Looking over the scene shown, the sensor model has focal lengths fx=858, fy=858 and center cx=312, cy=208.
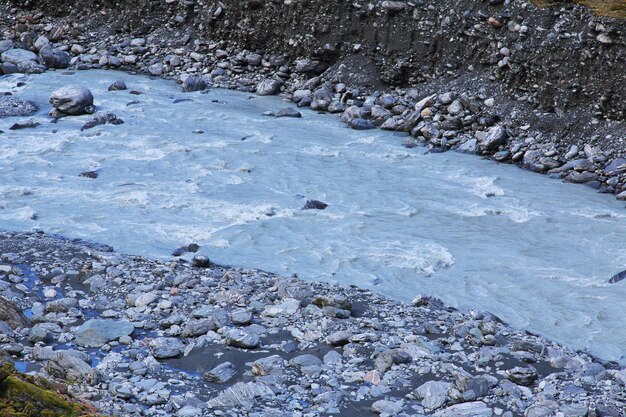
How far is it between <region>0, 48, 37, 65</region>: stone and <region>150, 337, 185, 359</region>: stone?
12.7 m

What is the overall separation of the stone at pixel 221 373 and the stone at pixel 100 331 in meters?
0.97

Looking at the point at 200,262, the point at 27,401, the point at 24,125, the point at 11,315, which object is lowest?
the point at 24,125

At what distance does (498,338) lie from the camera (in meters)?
7.53

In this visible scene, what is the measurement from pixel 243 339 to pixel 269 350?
0.23 m

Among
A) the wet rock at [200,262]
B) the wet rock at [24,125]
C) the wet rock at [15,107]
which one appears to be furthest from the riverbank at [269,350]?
the wet rock at [15,107]

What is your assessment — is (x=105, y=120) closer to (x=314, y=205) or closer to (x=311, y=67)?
(x=311, y=67)

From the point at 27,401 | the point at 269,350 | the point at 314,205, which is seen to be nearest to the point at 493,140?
the point at 314,205

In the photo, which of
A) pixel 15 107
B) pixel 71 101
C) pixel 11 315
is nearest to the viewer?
pixel 11 315

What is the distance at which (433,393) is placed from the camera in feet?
20.7

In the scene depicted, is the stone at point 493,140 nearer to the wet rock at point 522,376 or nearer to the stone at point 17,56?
the wet rock at point 522,376

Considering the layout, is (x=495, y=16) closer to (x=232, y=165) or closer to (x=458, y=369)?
(x=232, y=165)

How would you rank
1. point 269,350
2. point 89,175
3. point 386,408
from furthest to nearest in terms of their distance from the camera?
1. point 89,175
2. point 269,350
3. point 386,408

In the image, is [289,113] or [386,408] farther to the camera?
[289,113]

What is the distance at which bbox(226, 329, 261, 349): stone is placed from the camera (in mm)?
6988
